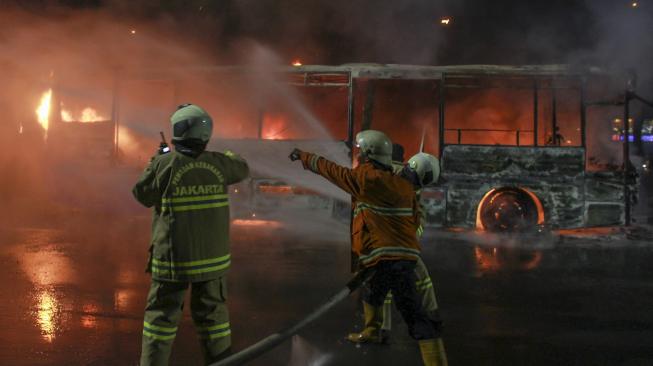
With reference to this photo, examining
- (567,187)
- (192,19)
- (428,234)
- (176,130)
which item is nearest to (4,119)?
(192,19)

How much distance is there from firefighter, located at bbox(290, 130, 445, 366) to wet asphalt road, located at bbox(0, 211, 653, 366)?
1.97ft

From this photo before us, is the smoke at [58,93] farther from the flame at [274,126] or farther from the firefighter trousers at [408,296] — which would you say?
the firefighter trousers at [408,296]

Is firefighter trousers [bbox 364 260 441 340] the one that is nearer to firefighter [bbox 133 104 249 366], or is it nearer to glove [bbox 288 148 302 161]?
glove [bbox 288 148 302 161]

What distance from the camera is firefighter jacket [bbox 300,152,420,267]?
296 centimetres

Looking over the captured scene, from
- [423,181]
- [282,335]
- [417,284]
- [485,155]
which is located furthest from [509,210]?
[282,335]

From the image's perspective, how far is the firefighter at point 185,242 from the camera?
2477 mm

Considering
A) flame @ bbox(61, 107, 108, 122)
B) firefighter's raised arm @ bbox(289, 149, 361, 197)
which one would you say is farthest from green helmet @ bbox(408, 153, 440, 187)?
flame @ bbox(61, 107, 108, 122)

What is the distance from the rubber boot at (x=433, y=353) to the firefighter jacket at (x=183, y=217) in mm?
1270

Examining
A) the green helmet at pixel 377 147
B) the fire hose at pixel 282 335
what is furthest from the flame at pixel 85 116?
the fire hose at pixel 282 335

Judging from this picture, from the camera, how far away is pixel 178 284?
251cm

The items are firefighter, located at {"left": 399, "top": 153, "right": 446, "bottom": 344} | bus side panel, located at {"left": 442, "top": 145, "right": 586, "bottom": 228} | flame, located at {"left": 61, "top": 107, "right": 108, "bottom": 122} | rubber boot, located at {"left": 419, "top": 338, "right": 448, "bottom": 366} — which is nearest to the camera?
rubber boot, located at {"left": 419, "top": 338, "right": 448, "bottom": 366}

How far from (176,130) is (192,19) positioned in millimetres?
14351

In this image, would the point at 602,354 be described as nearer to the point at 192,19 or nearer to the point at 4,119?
the point at 4,119

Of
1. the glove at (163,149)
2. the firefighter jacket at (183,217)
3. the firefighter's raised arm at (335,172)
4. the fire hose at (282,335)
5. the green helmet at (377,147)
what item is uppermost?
the green helmet at (377,147)
